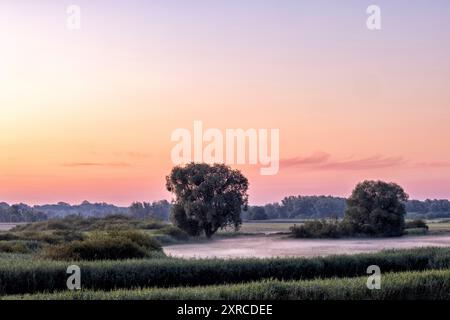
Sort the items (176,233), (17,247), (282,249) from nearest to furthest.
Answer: (17,247), (282,249), (176,233)

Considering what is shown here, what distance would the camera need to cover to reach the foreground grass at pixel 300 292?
2044 centimetres

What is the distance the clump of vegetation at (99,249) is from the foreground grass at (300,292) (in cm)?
1510

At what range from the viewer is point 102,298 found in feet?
65.3

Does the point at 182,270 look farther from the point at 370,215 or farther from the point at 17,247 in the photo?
the point at 370,215

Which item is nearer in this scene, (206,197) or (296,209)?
(206,197)

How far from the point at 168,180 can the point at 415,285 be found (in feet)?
211

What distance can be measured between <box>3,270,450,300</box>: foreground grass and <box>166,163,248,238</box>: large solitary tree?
56945 millimetres

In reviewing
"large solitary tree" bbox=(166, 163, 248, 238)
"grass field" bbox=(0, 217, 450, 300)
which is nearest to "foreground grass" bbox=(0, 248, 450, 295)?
"grass field" bbox=(0, 217, 450, 300)

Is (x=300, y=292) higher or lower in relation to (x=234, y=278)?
higher

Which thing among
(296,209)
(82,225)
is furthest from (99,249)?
(296,209)

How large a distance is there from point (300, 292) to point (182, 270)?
9.28 meters

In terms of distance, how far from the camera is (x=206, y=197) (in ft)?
273
